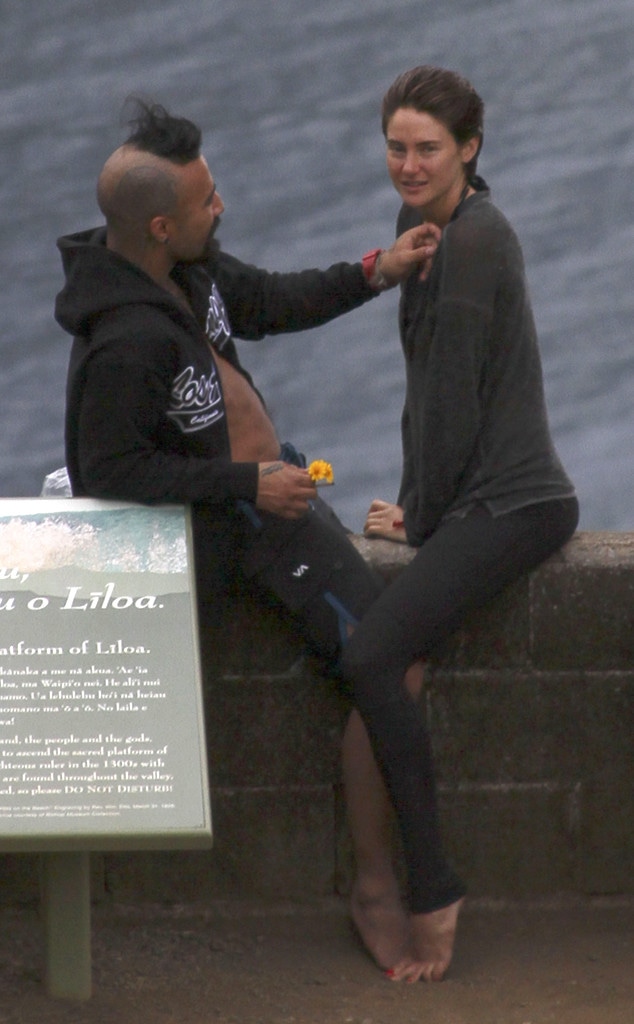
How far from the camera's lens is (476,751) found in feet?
13.3

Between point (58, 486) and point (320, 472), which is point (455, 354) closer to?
point (320, 472)

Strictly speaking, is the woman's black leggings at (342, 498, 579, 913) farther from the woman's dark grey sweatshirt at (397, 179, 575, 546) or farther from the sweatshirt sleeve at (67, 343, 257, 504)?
the sweatshirt sleeve at (67, 343, 257, 504)

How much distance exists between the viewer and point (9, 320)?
7922 mm

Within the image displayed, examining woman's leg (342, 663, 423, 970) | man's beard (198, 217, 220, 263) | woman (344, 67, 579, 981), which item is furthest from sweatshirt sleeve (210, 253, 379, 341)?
woman's leg (342, 663, 423, 970)

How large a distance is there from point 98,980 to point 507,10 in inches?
219

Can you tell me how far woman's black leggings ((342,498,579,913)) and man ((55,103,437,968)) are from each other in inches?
4.1

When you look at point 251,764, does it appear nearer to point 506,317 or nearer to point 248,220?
point 506,317

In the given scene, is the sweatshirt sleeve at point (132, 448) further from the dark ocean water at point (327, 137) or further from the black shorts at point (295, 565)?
the dark ocean water at point (327, 137)

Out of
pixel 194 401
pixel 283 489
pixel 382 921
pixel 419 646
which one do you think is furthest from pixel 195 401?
pixel 382 921

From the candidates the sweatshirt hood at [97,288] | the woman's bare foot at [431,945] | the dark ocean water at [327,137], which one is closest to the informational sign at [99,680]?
the sweatshirt hood at [97,288]

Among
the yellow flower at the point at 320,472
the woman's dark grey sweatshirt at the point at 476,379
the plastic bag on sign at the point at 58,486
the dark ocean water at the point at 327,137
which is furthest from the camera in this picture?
the dark ocean water at the point at 327,137

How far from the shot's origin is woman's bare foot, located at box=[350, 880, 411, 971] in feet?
12.8

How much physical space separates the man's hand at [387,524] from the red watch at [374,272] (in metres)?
0.46

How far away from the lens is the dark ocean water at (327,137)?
26.2ft
